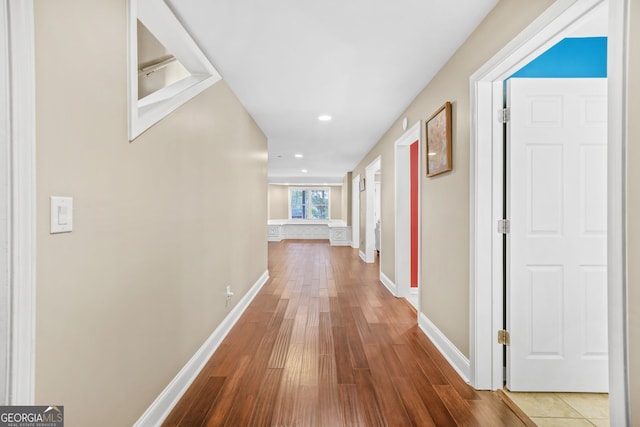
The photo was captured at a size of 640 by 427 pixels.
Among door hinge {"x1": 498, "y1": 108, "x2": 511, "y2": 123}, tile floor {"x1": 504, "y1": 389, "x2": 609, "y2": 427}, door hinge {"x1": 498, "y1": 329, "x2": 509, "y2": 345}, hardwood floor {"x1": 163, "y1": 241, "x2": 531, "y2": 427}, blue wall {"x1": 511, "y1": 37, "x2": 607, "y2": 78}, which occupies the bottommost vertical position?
tile floor {"x1": 504, "y1": 389, "x2": 609, "y2": 427}

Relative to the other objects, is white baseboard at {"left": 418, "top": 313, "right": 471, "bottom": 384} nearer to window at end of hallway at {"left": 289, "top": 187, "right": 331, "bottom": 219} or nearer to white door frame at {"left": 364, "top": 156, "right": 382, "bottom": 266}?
white door frame at {"left": 364, "top": 156, "right": 382, "bottom": 266}

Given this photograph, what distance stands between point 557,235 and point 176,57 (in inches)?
107

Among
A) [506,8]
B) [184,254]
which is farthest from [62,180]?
[506,8]

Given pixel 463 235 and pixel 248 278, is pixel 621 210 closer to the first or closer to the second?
pixel 463 235

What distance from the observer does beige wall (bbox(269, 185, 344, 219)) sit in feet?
41.5

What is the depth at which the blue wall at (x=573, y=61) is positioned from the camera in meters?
1.91

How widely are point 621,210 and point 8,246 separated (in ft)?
6.21

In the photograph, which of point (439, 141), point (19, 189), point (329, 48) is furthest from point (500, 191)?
point (19, 189)

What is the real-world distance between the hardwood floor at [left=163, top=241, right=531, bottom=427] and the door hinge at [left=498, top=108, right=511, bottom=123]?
172 centimetres

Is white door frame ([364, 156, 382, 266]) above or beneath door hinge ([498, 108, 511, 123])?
beneath

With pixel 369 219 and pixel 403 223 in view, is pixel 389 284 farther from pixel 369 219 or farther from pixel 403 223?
pixel 369 219

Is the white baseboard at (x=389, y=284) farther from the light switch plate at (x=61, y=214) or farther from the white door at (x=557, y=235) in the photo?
the light switch plate at (x=61, y=214)

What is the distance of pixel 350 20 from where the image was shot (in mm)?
1817

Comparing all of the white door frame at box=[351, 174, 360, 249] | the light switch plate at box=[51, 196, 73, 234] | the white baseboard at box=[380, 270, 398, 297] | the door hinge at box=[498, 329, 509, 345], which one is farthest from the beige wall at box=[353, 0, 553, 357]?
the white door frame at box=[351, 174, 360, 249]
